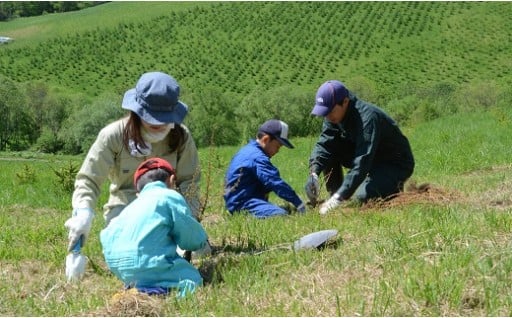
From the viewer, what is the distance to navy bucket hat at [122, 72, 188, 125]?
181 inches

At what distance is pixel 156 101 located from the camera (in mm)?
4602

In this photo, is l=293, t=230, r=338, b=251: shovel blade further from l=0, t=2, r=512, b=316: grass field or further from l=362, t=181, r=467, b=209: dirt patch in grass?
l=362, t=181, r=467, b=209: dirt patch in grass

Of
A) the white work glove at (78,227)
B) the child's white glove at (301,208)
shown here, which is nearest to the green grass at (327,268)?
the white work glove at (78,227)

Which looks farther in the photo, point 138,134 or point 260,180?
point 260,180

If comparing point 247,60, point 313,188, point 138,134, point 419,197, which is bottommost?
point 247,60

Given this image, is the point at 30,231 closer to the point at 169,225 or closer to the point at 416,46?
the point at 169,225

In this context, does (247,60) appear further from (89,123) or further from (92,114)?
(89,123)

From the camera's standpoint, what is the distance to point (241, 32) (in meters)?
102

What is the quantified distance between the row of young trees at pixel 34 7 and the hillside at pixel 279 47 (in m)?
21.1

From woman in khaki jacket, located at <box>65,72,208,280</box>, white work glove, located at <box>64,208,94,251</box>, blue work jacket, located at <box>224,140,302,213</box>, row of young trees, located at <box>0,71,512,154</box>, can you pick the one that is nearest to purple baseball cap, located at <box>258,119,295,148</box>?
blue work jacket, located at <box>224,140,302,213</box>

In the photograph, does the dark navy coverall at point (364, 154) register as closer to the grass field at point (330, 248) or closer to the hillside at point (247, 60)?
the grass field at point (330, 248)

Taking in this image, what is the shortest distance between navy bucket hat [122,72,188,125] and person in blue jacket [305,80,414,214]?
2363mm

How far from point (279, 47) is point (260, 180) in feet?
299

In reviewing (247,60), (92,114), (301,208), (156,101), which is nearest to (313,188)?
(301,208)
